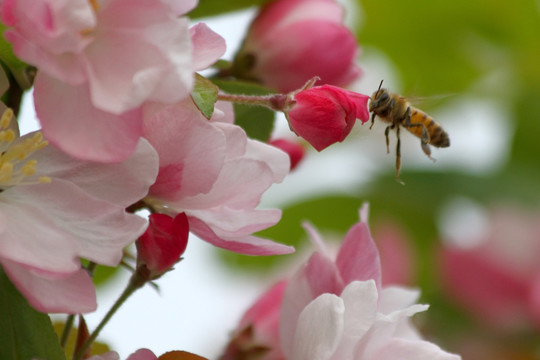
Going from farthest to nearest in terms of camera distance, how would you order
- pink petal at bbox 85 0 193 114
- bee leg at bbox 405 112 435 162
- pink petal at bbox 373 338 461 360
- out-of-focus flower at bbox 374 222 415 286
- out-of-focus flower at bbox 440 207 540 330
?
out-of-focus flower at bbox 440 207 540 330
out-of-focus flower at bbox 374 222 415 286
bee leg at bbox 405 112 435 162
pink petal at bbox 373 338 461 360
pink petal at bbox 85 0 193 114

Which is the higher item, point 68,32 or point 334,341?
point 68,32

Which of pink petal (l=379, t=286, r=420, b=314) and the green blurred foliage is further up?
pink petal (l=379, t=286, r=420, b=314)

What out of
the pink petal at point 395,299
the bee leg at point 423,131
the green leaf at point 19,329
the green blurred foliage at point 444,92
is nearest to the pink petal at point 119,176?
the green leaf at point 19,329

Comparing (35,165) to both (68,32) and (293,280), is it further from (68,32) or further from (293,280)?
(293,280)

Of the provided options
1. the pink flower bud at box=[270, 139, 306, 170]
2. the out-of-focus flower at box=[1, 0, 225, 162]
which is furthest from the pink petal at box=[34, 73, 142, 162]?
the pink flower bud at box=[270, 139, 306, 170]

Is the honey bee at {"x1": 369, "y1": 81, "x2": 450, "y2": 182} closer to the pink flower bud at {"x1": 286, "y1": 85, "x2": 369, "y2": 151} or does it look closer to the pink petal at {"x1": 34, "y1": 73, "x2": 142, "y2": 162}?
the pink flower bud at {"x1": 286, "y1": 85, "x2": 369, "y2": 151}

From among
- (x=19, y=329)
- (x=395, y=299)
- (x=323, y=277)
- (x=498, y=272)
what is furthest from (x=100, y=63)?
(x=498, y=272)

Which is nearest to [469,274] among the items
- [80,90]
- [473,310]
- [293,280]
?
[473,310]

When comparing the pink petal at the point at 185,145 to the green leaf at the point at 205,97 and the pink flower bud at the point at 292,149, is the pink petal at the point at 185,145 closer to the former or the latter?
the green leaf at the point at 205,97
